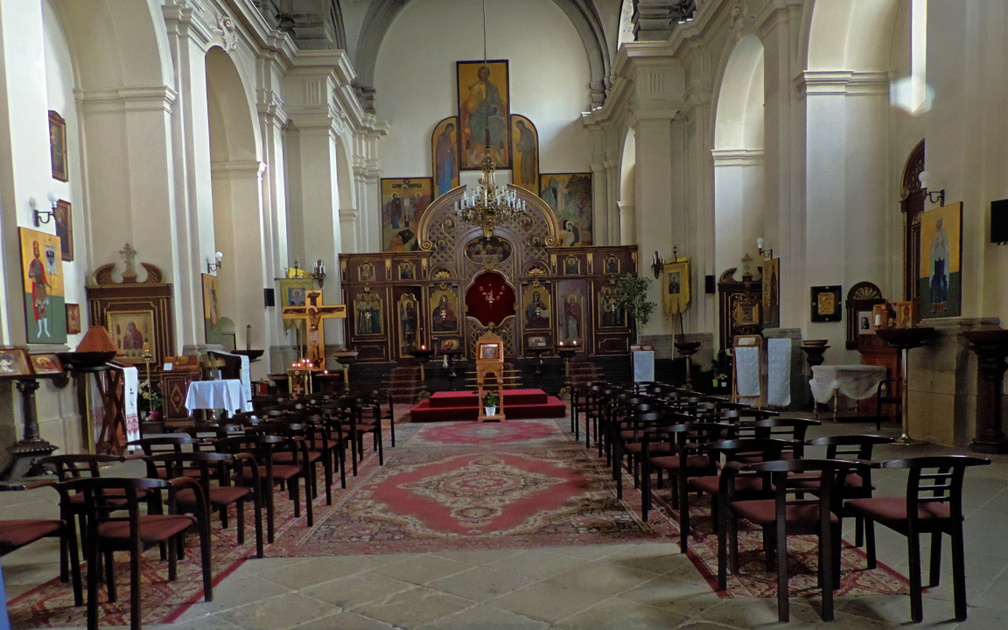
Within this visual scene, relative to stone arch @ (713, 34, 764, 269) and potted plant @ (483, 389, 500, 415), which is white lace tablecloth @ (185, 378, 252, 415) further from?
stone arch @ (713, 34, 764, 269)

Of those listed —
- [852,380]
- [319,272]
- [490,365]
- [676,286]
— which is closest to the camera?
[852,380]

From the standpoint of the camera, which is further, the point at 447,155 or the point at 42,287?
the point at 447,155

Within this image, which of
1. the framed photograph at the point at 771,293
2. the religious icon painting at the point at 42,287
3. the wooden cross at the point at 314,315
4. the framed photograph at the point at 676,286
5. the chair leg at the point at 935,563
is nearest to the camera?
the chair leg at the point at 935,563

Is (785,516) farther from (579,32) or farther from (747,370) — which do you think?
(579,32)

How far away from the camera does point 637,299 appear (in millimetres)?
15734

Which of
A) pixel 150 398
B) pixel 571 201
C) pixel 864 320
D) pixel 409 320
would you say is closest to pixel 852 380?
pixel 864 320

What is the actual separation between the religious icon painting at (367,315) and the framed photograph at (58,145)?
317 inches

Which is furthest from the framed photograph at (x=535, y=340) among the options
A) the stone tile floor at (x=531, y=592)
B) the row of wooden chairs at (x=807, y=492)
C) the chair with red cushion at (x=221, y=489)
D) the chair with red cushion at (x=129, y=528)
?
the chair with red cushion at (x=129, y=528)

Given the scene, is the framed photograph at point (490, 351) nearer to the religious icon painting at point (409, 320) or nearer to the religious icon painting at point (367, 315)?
the religious icon painting at point (409, 320)

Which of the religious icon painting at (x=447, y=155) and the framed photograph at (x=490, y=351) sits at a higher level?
the religious icon painting at (x=447, y=155)

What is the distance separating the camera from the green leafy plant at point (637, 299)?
15.7m

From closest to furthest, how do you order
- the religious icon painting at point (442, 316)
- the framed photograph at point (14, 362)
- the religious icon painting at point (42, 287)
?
the framed photograph at point (14, 362)
the religious icon painting at point (42, 287)
the religious icon painting at point (442, 316)

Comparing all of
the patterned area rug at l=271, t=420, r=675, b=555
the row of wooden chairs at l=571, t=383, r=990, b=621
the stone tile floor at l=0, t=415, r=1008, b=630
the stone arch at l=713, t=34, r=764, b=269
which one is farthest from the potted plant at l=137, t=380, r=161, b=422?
the stone arch at l=713, t=34, r=764, b=269

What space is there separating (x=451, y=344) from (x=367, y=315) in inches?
91.1
